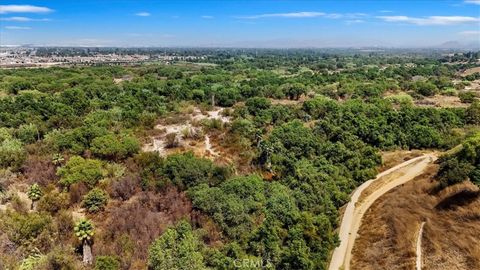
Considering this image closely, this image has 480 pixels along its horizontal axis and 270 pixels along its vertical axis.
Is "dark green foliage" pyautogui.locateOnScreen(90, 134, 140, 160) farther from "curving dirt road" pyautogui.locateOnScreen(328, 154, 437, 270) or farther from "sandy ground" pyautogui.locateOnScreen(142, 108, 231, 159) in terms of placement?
"curving dirt road" pyautogui.locateOnScreen(328, 154, 437, 270)

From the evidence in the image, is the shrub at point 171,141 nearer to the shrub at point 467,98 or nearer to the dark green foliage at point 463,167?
the dark green foliage at point 463,167

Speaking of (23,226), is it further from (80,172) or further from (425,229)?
(425,229)

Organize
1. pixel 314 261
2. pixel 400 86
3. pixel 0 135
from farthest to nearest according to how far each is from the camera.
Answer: pixel 400 86 → pixel 0 135 → pixel 314 261

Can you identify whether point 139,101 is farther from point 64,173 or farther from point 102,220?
point 102,220

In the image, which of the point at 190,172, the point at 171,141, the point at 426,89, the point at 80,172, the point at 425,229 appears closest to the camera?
the point at 425,229

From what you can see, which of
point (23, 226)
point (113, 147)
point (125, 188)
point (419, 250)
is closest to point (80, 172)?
point (125, 188)

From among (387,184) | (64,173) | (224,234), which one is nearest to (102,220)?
(64,173)

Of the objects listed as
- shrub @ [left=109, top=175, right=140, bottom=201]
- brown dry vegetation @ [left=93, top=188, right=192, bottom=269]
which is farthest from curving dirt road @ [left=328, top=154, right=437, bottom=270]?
shrub @ [left=109, top=175, right=140, bottom=201]
